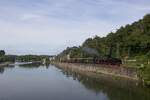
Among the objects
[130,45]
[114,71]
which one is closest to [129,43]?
[130,45]

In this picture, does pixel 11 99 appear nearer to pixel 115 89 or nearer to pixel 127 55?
pixel 115 89

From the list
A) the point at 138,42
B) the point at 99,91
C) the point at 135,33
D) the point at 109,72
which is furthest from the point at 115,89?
the point at 135,33

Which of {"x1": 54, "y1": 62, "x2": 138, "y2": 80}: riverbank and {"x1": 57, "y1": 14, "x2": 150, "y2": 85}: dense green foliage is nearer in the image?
{"x1": 54, "y1": 62, "x2": 138, "y2": 80}: riverbank

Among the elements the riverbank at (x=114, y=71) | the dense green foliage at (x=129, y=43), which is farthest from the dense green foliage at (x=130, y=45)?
the riverbank at (x=114, y=71)

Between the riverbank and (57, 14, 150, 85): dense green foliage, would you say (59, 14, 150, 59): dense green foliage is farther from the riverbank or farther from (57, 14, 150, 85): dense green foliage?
the riverbank

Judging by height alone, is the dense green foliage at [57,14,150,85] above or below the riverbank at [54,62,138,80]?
above

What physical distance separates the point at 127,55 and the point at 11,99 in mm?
44284

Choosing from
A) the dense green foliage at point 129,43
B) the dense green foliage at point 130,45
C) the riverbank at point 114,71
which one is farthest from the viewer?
the dense green foliage at point 129,43

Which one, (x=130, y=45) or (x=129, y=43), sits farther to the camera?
(x=129, y=43)

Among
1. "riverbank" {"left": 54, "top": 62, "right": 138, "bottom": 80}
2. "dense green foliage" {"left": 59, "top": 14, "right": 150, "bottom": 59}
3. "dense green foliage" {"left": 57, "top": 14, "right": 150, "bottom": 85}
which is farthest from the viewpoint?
"dense green foliage" {"left": 59, "top": 14, "right": 150, "bottom": 59}

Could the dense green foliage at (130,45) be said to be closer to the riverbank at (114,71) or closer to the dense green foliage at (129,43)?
the dense green foliage at (129,43)

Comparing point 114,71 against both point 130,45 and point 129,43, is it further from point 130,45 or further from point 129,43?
point 129,43

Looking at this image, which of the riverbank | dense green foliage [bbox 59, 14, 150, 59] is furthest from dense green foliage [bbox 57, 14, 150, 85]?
the riverbank

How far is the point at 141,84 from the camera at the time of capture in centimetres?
4284
